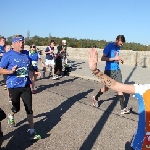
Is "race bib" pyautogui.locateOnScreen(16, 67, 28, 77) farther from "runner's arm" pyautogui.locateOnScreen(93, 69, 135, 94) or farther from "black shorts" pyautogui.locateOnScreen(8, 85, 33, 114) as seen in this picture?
"runner's arm" pyautogui.locateOnScreen(93, 69, 135, 94)

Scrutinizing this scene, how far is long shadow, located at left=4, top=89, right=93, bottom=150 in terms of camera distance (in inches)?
202

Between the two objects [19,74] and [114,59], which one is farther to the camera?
[114,59]

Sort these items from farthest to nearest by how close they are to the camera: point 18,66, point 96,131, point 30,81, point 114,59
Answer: point 114,59 → point 96,131 → point 30,81 → point 18,66

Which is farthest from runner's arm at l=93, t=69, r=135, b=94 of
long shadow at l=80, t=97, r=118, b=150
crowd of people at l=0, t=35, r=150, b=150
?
long shadow at l=80, t=97, r=118, b=150

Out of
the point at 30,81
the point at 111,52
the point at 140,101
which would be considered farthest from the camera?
the point at 111,52

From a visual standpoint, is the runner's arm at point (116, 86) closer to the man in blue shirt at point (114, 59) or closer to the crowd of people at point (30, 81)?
the crowd of people at point (30, 81)

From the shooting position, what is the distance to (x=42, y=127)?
618 centimetres

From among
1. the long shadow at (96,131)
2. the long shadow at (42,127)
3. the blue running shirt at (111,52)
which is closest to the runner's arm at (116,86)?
the long shadow at (96,131)

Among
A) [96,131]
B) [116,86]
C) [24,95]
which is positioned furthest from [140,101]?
[96,131]

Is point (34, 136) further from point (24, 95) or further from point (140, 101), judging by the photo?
point (140, 101)

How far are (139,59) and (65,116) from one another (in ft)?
55.9

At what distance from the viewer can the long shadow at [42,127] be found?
513cm

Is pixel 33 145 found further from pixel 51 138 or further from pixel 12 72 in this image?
pixel 12 72

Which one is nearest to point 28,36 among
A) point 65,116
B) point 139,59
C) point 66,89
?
point 139,59
